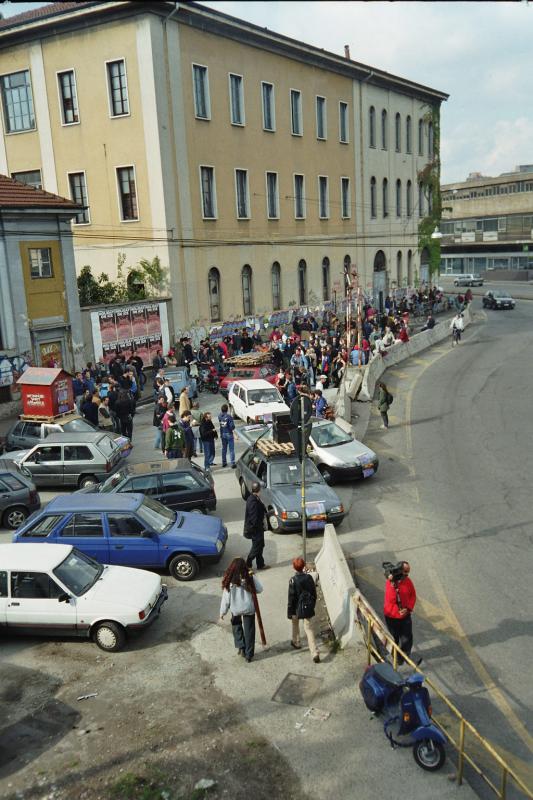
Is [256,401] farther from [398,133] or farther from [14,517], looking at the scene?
[398,133]

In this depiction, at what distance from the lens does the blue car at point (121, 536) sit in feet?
39.6

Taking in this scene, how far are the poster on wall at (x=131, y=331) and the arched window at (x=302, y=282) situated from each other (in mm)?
14012

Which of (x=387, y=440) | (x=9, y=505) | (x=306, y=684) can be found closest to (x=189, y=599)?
(x=306, y=684)

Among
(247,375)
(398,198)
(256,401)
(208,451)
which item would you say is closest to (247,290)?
(247,375)

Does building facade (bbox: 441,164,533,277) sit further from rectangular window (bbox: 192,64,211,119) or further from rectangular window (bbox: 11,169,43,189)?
rectangular window (bbox: 11,169,43,189)

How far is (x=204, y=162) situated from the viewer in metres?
36.6

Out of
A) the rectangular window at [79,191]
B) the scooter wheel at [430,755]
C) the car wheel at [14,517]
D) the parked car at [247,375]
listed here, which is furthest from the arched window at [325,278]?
the scooter wheel at [430,755]

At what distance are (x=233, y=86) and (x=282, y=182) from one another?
6.62m

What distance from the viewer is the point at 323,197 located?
48.1m

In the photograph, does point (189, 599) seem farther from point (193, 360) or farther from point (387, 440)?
point (193, 360)

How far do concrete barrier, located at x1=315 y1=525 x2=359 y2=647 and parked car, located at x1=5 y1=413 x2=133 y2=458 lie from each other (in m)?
8.79

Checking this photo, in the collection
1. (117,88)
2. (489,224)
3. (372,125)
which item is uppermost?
(372,125)

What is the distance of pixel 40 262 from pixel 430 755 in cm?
2407

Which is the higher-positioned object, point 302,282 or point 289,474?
point 302,282
